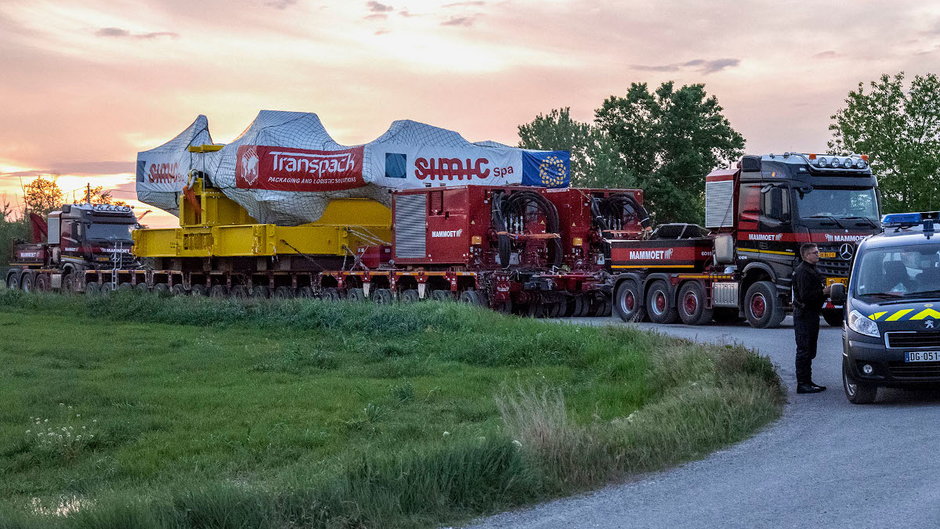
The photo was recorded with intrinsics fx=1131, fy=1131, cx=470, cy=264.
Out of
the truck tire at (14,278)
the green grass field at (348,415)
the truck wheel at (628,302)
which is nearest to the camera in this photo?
the green grass field at (348,415)

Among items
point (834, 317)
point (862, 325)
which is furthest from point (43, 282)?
point (862, 325)

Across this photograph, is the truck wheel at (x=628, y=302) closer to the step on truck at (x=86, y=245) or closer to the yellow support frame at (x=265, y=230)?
the yellow support frame at (x=265, y=230)

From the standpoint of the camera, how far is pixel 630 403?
46.2ft

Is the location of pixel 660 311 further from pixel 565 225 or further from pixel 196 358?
pixel 196 358

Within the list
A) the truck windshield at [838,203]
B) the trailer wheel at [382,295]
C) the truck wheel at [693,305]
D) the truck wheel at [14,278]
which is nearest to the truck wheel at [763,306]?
the truck wheel at [693,305]

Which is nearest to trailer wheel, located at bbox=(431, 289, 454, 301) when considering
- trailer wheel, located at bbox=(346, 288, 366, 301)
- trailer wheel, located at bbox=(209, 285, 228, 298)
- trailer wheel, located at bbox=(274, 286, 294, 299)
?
trailer wheel, located at bbox=(346, 288, 366, 301)

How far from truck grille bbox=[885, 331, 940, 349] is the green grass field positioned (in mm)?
1450

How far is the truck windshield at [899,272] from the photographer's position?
1264 centimetres

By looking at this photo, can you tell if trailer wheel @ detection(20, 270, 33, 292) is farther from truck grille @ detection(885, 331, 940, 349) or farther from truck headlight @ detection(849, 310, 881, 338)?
truck grille @ detection(885, 331, 940, 349)

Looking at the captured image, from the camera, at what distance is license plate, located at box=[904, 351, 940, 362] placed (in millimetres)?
11742

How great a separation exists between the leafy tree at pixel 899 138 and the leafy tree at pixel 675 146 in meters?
10.8

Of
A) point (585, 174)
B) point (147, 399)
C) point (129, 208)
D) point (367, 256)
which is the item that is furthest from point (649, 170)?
point (147, 399)

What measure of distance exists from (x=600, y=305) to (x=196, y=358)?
1373cm

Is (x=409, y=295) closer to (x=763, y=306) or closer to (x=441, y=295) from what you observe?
(x=441, y=295)
